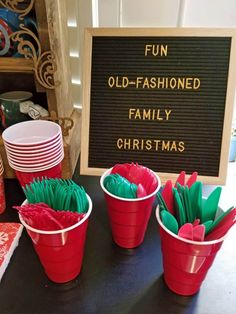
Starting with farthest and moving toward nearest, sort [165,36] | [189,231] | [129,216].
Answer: [165,36] < [129,216] < [189,231]

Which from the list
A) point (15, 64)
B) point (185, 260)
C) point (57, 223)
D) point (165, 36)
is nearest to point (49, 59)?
point (15, 64)

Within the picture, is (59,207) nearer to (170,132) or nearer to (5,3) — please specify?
(170,132)

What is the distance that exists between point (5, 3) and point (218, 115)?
50 cm

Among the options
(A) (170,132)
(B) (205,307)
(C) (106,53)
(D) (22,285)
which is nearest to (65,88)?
(C) (106,53)

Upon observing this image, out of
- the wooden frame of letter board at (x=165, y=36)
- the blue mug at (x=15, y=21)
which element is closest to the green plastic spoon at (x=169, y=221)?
the wooden frame of letter board at (x=165, y=36)

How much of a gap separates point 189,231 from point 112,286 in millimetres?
183

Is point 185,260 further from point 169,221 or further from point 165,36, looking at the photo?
point 165,36

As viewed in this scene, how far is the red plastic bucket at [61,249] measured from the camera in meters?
0.43

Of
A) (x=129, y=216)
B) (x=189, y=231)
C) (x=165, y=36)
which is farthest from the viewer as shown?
(x=165, y=36)

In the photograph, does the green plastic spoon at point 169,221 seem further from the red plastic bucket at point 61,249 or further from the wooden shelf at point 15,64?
the wooden shelf at point 15,64

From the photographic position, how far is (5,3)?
59 cm

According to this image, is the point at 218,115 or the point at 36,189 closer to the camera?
the point at 36,189

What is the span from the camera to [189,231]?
0.40 m

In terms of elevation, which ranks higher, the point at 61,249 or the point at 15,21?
the point at 15,21
